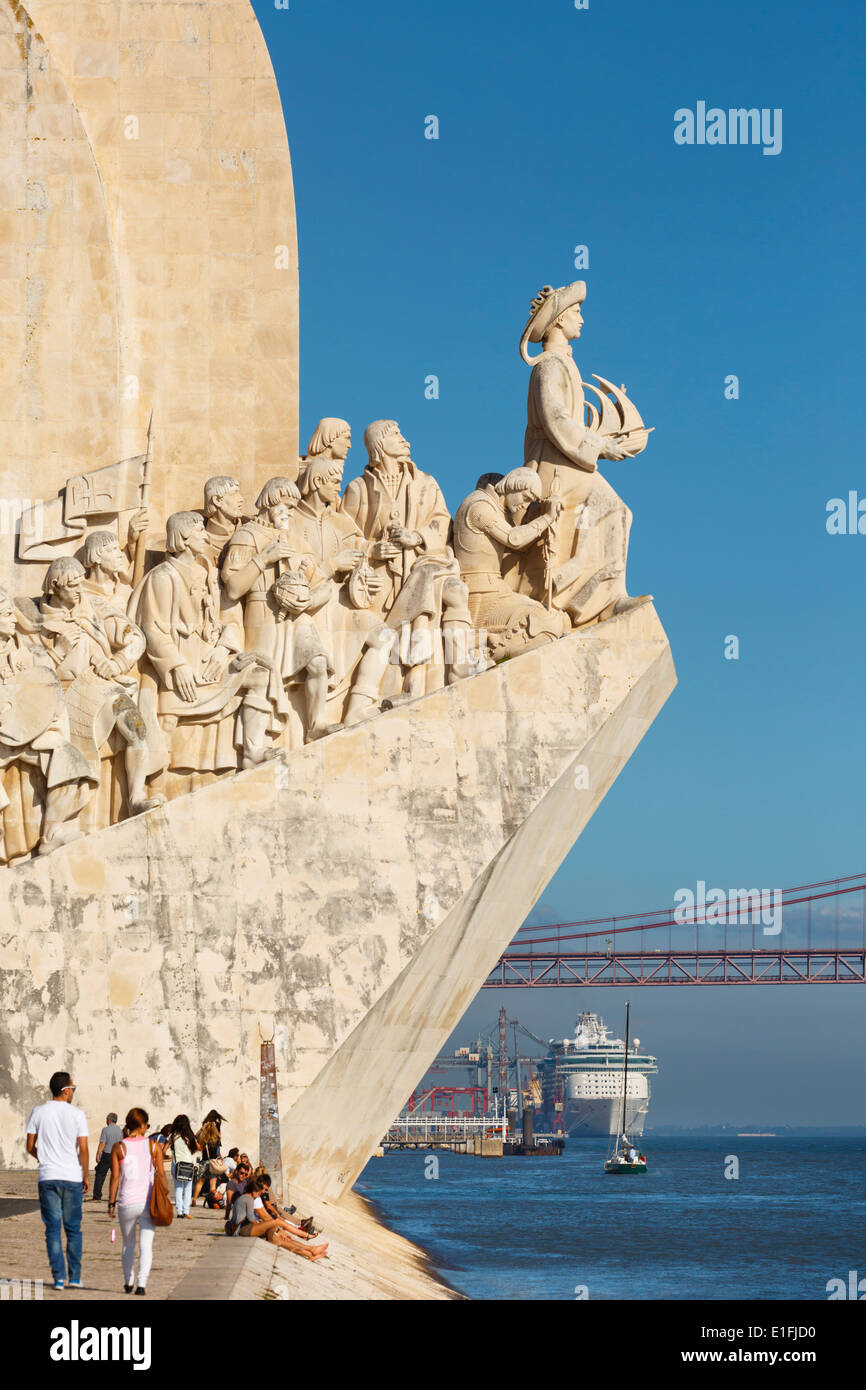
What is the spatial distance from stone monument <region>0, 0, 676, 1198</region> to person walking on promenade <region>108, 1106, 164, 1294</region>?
4654 millimetres

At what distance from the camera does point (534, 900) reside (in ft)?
45.5

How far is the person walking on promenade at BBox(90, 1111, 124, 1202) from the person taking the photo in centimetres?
1114

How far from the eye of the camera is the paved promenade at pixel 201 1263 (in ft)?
25.0

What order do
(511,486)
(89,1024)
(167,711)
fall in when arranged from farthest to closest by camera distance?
(511,486) < (167,711) < (89,1024)

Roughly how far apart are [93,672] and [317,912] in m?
2.18

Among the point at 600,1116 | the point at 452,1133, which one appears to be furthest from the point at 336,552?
the point at 600,1116

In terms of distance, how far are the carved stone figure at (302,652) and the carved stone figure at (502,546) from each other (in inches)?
53.8

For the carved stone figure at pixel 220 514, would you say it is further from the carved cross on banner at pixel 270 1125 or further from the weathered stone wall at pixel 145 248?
the carved cross on banner at pixel 270 1125

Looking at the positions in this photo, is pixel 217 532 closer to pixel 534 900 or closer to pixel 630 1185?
pixel 534 900

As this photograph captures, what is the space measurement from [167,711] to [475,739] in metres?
2.11

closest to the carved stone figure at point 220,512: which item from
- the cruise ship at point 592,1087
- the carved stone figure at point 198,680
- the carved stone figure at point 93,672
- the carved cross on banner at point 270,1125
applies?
the carved stone figure at point 198,680

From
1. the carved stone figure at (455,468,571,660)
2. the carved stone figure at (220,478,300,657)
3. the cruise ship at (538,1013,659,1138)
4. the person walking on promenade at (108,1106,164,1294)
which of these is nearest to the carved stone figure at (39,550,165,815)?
the carved stone figure at (220,478,300,657)

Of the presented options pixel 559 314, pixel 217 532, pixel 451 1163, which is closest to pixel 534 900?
pixel 217 532

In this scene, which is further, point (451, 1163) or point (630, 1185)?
point (451, 1163)
